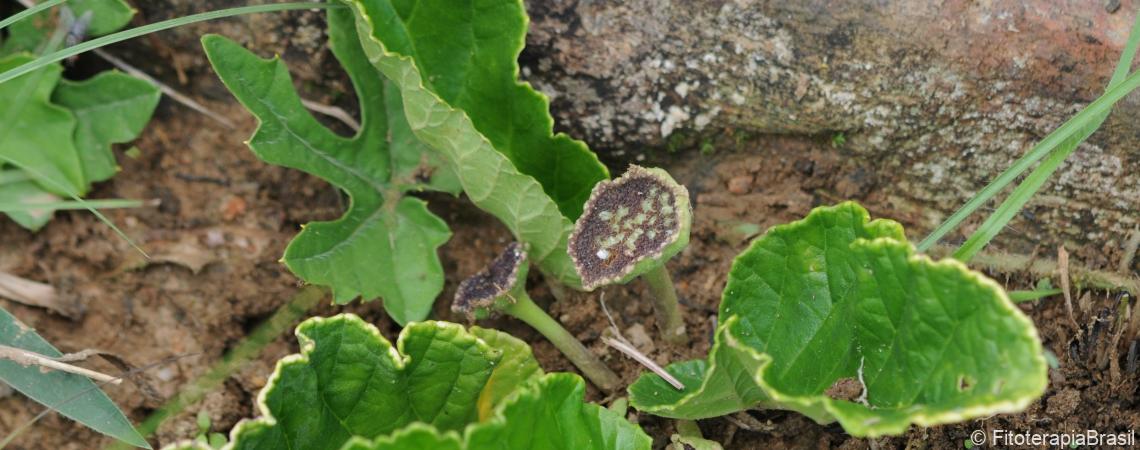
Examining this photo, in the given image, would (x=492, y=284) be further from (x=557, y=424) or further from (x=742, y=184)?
(x=742, y=184)

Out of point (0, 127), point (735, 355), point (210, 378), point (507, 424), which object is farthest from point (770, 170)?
point (0, 127)

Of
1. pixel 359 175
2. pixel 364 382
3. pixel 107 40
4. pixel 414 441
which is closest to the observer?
Result: pixel 414 441

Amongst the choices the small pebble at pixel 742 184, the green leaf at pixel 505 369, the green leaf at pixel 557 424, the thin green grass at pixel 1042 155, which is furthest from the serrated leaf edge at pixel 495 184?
the thin green grass at pixel 1042 155

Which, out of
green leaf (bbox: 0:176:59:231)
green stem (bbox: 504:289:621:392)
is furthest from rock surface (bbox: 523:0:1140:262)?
green leaf (bbox: 0:176:59:231)

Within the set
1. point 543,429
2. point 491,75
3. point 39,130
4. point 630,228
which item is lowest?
point 543,429

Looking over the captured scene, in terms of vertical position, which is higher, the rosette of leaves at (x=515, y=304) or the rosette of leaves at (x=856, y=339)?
the rosette of leaves at (x=856, y=339)

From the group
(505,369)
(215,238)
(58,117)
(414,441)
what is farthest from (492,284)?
(58,117)

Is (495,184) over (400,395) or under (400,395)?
over

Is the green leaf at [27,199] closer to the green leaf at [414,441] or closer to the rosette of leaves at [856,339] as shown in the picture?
the green leaf at [414,441]
